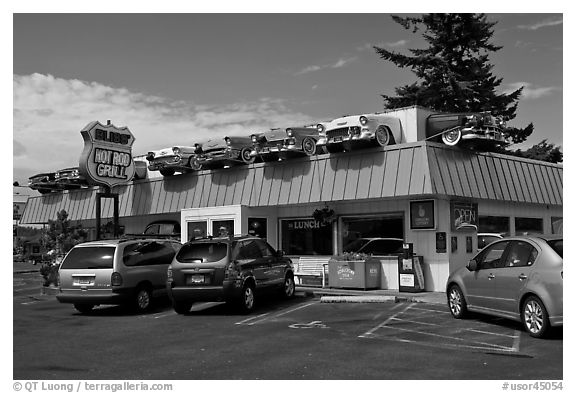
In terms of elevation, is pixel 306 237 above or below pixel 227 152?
below

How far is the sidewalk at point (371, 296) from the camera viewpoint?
15188mm

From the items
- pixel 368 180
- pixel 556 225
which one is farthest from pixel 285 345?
pixel 556 225

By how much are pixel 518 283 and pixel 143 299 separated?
8.86 meters

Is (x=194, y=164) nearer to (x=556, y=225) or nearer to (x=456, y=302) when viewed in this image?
(x=456, y=302)

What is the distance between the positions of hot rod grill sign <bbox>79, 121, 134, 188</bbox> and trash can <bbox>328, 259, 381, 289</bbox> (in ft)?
32.8

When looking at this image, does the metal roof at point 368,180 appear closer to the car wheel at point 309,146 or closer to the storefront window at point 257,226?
the car wheel at point 309,146

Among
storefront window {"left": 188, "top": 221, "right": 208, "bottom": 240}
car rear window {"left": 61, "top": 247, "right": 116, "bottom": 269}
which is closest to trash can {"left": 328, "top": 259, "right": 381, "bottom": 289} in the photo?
storefront window {"left": 188, "top": 221, "right": 208, "bottom": 240}

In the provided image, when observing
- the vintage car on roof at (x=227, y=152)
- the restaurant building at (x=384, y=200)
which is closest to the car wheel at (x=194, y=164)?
the restaurant building at (x=384, y=200)

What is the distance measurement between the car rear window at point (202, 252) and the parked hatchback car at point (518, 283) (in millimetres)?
5173

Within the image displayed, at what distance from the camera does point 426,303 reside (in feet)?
48.8

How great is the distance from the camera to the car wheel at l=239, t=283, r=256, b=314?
13.6 meters

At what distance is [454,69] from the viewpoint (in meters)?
40.8

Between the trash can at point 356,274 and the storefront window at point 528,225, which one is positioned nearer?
the trash can at point 356,274

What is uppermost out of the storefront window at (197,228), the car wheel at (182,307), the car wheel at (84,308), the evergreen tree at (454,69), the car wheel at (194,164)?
Result: the evergreen tree at (454,69)
